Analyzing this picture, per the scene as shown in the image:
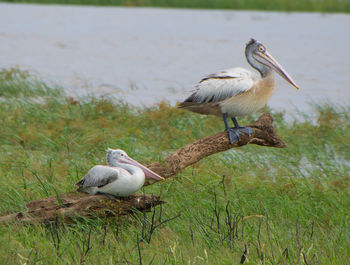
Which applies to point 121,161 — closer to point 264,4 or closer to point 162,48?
point 162,48

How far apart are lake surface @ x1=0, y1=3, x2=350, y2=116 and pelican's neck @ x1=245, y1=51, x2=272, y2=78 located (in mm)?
4475

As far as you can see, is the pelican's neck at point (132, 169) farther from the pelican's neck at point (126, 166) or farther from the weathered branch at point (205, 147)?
the weathered branch at point (205, 147)

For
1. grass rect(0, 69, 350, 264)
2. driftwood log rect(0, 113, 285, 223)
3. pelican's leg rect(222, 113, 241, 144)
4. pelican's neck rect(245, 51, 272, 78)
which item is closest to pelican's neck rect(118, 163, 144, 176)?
Result: driftwood log rect(0, 113, 285, 223)

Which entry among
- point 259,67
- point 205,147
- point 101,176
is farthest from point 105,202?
point 259,67

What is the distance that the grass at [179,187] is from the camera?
443 cm

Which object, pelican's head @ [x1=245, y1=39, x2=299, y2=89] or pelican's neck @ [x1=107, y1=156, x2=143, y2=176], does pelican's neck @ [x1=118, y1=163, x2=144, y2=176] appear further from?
pelican's head @ [x1=245, y1=39, x2=299, y2=89]

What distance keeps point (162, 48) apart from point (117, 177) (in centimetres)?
1378

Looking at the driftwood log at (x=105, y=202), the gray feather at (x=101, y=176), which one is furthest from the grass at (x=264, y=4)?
the gray feather at (x=101, y=176)

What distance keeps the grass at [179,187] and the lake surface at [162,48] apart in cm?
183

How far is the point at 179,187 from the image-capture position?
5918 mm

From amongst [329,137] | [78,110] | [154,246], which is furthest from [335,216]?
[78,110]

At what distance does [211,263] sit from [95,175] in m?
1.24

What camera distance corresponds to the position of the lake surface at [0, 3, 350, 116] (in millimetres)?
12820

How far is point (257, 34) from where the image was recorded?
20188 mm
